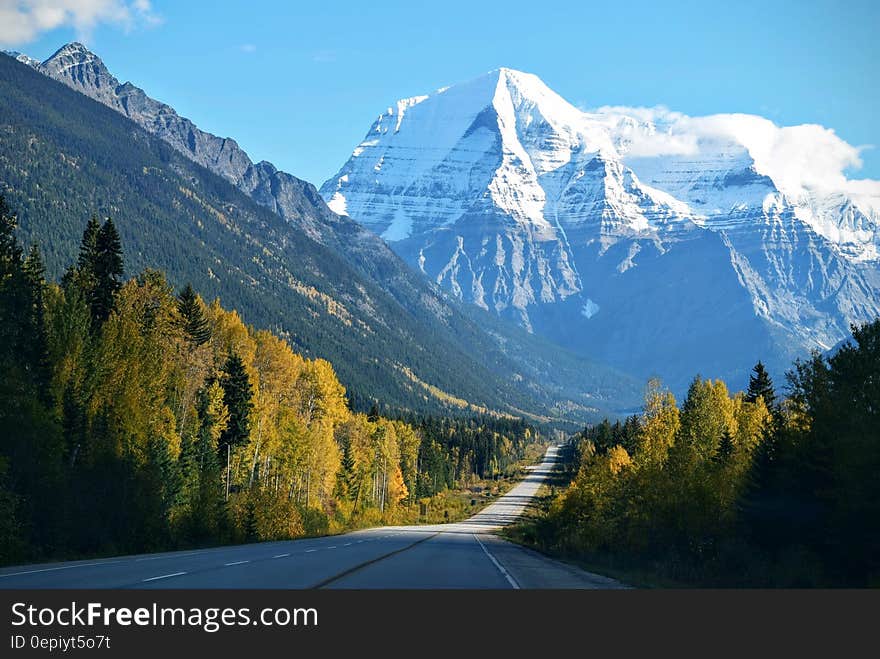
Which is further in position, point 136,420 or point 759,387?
point 759,387

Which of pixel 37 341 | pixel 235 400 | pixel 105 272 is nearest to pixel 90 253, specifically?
pixel 105 272

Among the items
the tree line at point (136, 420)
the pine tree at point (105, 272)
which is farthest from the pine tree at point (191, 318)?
the pine tree at point (105, 272)

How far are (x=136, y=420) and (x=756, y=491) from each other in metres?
29.1

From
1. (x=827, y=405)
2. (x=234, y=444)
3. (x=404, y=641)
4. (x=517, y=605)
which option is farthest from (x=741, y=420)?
(x=404, y=641)

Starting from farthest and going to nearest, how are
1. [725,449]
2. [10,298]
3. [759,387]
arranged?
1. [759,387]
2. [725,449]
3. [10,298]

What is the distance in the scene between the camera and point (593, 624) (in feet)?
52.7

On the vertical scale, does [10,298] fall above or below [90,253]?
below

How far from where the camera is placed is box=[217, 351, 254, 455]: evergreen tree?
207 feet

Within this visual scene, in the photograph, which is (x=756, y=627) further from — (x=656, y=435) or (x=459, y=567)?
(x=656, y=435)

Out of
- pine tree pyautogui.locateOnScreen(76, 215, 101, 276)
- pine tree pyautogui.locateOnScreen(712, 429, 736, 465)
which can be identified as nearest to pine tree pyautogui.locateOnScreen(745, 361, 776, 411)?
pine tree pyautogui.locateOnScreen(712, 429, 736, 465)

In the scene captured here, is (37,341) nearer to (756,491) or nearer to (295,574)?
(295,574)

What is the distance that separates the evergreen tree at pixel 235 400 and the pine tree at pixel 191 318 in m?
2.82

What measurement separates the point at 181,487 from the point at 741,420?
40540 mm

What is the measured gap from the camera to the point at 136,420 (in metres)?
44.7
